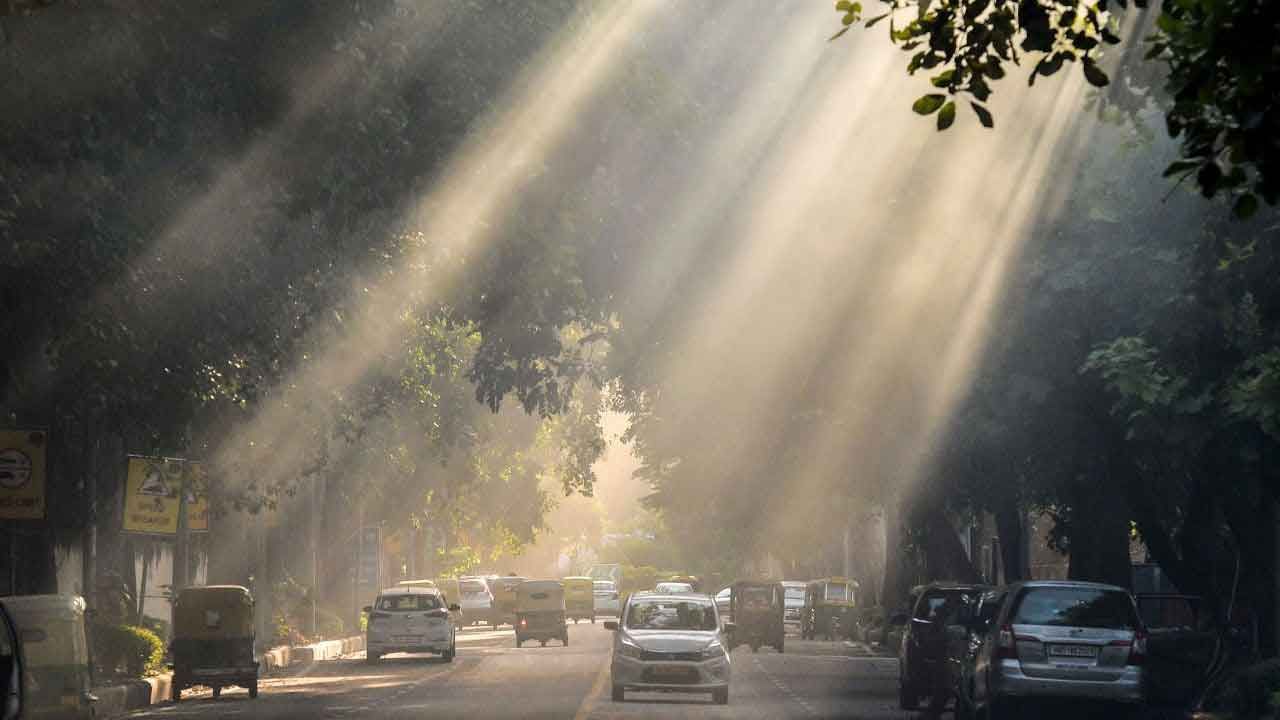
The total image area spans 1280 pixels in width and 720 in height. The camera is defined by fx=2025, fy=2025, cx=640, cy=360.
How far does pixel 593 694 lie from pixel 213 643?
6236 mm

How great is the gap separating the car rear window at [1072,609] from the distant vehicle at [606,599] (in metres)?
63.2

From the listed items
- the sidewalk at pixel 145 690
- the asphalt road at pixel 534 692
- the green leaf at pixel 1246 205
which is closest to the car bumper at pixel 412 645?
the asphalt road at pixel 534 692

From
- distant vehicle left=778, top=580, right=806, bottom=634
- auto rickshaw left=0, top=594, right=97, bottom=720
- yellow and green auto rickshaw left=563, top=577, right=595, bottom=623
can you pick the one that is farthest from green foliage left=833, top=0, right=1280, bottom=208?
yellow and green auto rickshaw left=563, top=577, right=595, bottom=623

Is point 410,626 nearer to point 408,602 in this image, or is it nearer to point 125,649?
point 408,602

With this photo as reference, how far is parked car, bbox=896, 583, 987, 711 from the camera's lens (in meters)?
26.1

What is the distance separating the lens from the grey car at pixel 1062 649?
71.8 ft

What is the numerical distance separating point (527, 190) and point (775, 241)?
5.60 metres

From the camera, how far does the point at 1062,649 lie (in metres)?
22.0

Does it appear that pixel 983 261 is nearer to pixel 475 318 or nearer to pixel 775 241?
pixel 775 241

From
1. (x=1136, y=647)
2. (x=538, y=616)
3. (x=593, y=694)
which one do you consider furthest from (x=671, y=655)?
(x=538, y=616)

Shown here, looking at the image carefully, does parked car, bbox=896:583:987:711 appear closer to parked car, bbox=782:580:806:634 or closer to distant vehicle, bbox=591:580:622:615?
parked car, bbox=782:580:806:634

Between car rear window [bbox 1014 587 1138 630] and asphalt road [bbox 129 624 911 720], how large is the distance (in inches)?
151

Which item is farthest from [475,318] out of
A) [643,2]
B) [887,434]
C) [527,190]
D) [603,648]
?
A: [603,648]

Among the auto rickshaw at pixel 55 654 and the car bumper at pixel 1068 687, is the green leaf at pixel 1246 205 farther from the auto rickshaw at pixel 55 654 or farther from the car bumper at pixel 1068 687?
the car bumper at pixel 1068 687
